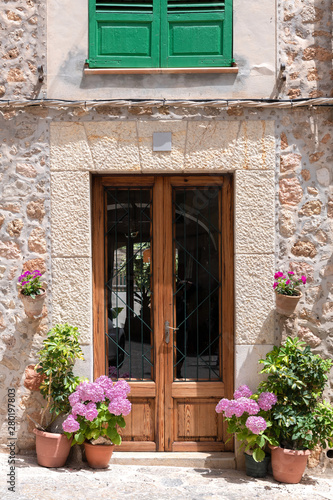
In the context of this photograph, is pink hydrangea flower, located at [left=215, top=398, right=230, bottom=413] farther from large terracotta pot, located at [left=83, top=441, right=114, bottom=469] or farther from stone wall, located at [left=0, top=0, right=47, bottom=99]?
stone wall, located at [left=0, top=0, right=47, bottom=99]

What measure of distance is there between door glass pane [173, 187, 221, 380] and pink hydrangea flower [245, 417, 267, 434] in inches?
24.9

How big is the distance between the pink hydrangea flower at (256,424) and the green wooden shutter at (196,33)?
2.87m

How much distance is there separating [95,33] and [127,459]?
359 centimetres

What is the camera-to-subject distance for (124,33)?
14.2 feet

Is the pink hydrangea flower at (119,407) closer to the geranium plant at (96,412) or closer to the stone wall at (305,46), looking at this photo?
the geranium plant at (96,412)

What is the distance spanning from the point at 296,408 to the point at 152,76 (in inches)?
116

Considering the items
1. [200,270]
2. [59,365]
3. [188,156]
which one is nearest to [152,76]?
[188,156]

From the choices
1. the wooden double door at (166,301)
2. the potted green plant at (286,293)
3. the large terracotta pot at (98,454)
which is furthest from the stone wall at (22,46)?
the large terracotta pot at (98,454)

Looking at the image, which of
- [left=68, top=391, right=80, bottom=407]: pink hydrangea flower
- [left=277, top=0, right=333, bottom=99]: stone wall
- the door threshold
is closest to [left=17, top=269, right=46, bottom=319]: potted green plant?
[left=68, top=391, right=80, bottom=407]: pink hydrangea flower

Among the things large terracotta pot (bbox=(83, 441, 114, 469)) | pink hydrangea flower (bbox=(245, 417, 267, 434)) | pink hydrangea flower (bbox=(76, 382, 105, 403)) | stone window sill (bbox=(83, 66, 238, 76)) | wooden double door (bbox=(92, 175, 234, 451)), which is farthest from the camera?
wooden double door (bbox=(92, 175, 234, 451))

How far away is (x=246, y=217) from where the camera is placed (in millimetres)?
4320

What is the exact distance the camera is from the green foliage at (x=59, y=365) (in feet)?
13.5

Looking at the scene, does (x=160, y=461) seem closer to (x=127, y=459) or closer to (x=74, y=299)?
(x=127, y=459)

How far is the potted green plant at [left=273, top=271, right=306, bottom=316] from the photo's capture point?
411 cm
